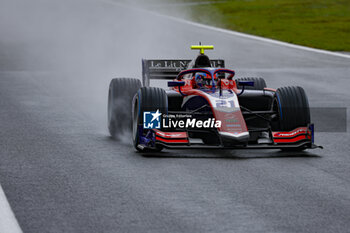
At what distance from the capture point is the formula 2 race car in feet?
33.6

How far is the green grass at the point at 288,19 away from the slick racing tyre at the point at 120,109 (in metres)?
16.1

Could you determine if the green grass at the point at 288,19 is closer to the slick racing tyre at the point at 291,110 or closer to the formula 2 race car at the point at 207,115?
the formula 2 race car at the point at 207,115

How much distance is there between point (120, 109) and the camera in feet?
38.9

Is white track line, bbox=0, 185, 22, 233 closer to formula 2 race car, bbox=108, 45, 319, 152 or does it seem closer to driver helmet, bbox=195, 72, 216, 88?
formula 2 race car, bbox=108, 45, 319, 152

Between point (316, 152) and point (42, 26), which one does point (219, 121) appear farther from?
point (42, 26)

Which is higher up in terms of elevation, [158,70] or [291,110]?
[158,70]

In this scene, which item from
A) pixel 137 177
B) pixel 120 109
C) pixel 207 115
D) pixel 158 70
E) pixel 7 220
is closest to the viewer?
pixel 7 220

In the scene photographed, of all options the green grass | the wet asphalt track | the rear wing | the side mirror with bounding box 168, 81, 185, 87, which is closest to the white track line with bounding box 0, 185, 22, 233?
the wet asphalt track

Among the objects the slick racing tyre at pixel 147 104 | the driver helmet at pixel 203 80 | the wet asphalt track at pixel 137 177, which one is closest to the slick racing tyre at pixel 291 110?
the wet asphalt track at pixel 137 177

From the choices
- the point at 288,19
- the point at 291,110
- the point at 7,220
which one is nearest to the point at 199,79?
the point at 291,110

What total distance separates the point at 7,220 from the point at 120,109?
484 cm

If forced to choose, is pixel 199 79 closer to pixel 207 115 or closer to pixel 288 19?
pixel 207 115

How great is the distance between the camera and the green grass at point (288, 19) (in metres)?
29.7

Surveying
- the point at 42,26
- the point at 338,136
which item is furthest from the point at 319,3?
the point at 338,136
